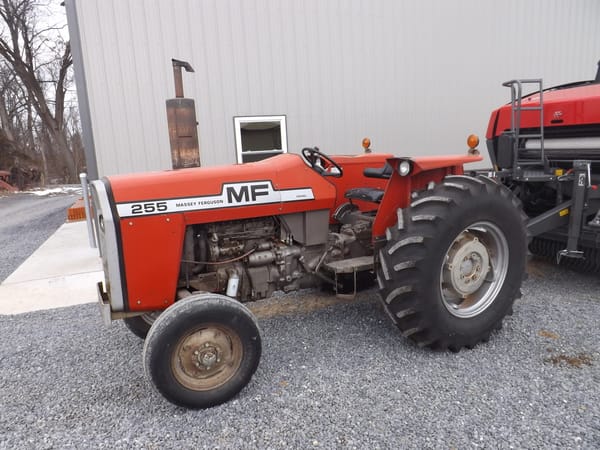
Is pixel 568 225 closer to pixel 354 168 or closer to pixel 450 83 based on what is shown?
pixel 354 168

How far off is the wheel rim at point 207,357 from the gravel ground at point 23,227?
11.9 feet

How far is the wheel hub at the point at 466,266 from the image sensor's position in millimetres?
2719

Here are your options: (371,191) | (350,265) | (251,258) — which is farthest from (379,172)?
(251,258)

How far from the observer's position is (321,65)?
636 centimetres

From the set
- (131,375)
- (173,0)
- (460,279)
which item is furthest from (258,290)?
(173,0)

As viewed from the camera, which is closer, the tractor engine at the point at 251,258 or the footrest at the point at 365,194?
the tractor engine at the point at 251,258

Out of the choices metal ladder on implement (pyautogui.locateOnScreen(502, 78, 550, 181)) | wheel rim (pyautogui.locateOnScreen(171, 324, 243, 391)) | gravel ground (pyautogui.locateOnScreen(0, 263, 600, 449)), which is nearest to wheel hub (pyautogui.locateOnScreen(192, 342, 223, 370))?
wheel rim (pyautogui.locateOnScreen(171, 324, 243, 391))

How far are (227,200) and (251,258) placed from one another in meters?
0.42

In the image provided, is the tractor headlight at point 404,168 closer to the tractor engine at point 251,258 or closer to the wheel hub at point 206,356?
the tractor engine at point 251,258

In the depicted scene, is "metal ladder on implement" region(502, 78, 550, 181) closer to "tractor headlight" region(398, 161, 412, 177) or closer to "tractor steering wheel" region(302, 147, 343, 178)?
"tractor headlight" region(398, 161, 412, 177)

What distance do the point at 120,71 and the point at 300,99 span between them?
7.97 ft

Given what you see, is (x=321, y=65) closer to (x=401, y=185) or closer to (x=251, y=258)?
(x=401, y=185)

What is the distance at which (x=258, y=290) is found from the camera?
275 centimetres

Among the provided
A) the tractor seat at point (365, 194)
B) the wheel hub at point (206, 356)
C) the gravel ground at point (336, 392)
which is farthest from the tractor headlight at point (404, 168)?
the wheel hub at point (206, 356)
